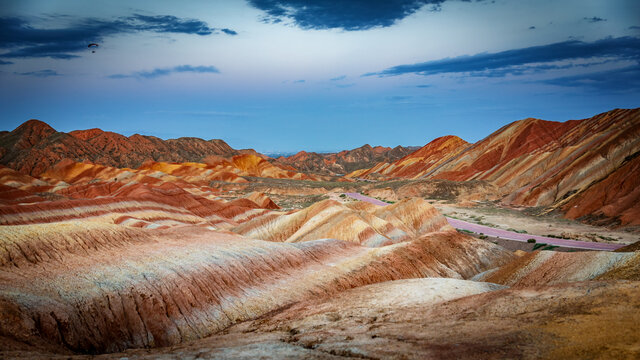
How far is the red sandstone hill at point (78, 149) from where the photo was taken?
13875 centimetres

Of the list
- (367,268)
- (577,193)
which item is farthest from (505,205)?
(367,268)

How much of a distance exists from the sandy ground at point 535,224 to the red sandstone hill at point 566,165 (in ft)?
10.2

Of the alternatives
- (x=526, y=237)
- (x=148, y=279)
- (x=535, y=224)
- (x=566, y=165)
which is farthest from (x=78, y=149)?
(x=148, y=279)

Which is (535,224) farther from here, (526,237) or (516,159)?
(516,159)

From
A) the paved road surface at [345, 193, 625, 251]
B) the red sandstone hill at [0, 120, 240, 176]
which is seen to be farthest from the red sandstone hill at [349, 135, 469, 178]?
the red sandstone hill at [0, 120, 240, 176]

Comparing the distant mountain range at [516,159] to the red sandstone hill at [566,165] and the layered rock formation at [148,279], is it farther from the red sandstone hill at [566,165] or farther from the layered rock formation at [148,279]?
the layered rock formation at [148,279]

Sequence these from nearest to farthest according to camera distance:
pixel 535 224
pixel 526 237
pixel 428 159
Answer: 1. pixel 526 237
2. pixel 535 224
3. pixel 428 159

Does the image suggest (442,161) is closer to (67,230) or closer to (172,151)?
(172,151)

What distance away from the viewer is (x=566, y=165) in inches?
3014

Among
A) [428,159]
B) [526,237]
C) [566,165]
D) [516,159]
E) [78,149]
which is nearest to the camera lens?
[526,237]

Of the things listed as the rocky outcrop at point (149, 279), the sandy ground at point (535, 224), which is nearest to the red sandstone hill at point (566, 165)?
the sandy ground at point (535, 224)

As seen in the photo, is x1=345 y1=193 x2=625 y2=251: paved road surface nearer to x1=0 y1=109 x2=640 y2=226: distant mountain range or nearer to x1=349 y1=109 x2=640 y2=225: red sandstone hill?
x1=349 y1=109 x2=640 y2=225: red sandstone hill

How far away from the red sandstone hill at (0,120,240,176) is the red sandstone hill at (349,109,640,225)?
118318 millimetres

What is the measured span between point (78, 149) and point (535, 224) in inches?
6442
